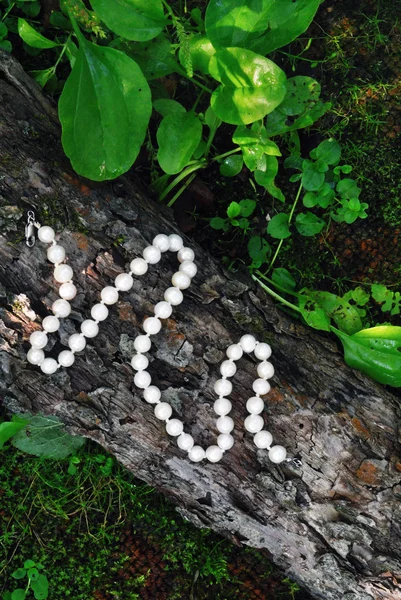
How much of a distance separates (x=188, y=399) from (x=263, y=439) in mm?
324

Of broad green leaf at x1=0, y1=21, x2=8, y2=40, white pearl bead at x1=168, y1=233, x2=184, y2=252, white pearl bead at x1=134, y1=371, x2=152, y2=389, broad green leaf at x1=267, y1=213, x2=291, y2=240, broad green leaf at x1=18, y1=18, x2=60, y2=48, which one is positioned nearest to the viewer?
white pearl bead at x1=134, y1=371, x2=152, y2=389

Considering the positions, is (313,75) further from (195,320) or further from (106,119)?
(195,320)

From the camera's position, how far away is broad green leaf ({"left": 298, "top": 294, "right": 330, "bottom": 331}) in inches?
108

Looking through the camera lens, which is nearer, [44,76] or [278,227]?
[44,76]

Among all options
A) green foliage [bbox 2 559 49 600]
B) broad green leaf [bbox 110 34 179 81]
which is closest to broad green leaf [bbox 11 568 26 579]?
green foliage [bbox 2 559 49 600]

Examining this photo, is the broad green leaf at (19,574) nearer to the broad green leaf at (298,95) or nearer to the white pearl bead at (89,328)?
the white pearl bead at (89,328)

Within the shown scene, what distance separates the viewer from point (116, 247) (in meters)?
2.44

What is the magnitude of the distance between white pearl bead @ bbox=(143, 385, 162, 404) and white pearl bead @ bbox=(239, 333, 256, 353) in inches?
14.8

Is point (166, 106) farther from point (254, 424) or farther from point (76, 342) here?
point (254, 424)

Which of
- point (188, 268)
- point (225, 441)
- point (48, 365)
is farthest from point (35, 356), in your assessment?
point (225, 441)

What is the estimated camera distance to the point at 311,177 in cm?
287

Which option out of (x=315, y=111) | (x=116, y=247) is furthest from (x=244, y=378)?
(x=315, y=111)

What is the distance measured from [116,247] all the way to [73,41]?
112 cm

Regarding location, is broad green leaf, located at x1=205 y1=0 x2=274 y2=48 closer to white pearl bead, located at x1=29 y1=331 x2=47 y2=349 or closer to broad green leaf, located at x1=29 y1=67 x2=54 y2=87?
broad green leaf, located at x1=29 y1=67 x2=54 y2=87
